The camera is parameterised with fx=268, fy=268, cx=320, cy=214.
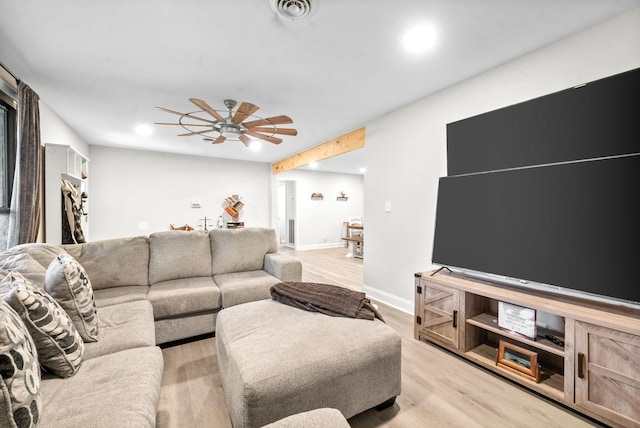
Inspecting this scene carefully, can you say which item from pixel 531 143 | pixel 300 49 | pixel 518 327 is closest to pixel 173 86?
pixel 300 49

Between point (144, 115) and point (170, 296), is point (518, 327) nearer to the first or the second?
point (170, 296)

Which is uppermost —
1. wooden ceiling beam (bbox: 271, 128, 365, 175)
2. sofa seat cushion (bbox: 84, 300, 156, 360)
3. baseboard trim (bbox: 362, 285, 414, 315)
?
wooden ceiling beam (bbox: 271, 128, 365, 175)

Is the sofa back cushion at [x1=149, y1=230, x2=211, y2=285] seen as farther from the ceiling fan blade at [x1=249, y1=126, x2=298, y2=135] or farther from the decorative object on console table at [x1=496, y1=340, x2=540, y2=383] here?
the decorative object on console table at [x1=496, y1=340, x2=540, y2=383]

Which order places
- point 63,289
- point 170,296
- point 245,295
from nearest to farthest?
point 63,289 < point 170,296 < point 245,295

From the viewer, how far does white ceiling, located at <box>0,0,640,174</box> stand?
1.62m

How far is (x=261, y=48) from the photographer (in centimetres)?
202

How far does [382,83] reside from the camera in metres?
2.58

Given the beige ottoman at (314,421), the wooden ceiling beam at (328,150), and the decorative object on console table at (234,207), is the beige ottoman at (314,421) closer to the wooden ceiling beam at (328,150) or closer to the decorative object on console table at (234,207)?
the wooden ceiling beam at (328,150)

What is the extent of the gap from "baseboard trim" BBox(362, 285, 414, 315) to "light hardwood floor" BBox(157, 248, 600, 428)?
755 millimetres

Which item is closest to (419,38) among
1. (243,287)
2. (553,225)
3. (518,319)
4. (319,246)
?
(553,225)

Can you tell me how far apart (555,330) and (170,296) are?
9.63 ft

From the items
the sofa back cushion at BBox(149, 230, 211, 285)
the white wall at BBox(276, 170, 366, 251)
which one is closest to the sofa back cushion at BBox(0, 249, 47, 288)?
the sofa back cushion at BBox(149, 230, 211, 285)

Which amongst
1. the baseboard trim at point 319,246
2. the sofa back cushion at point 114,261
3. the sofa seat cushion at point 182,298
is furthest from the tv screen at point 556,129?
the baseboard trim at point 319,246

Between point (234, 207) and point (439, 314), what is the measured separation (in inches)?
207
